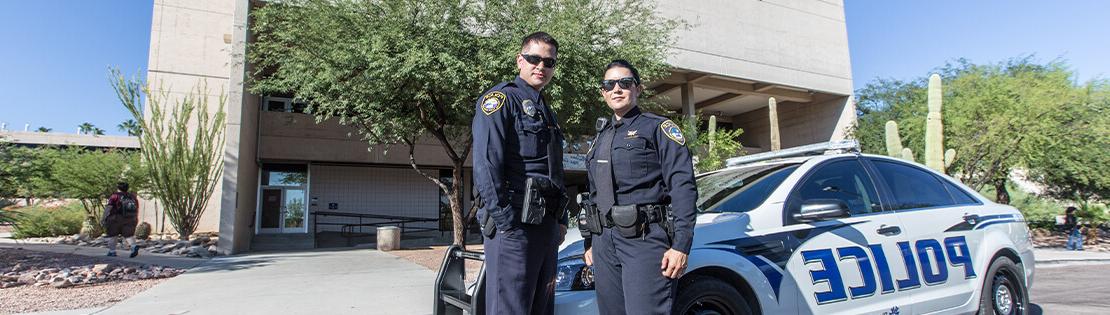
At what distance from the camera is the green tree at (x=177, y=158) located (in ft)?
45.7

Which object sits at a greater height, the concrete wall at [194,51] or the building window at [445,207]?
the concrete wall at [194,51]

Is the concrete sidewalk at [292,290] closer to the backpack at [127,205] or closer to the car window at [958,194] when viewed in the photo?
the backpack at [127,205]

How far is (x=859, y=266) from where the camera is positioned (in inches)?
131

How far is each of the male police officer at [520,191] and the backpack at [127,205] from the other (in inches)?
448

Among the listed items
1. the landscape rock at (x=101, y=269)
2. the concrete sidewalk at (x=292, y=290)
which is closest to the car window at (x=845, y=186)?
the concrete sidewalk at (x=292, y=290)

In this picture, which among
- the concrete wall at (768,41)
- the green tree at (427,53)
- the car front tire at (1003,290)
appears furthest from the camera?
the concrete wall at (768,41)

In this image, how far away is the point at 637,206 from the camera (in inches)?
98.2

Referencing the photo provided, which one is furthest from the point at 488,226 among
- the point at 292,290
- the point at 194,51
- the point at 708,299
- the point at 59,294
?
the point at 194,51

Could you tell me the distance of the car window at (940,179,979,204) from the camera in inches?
169

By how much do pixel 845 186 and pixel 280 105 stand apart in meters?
19.4

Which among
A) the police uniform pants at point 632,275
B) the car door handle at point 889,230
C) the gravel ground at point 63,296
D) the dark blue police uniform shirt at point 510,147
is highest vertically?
the dark blue police uniform shirt at point 510,147

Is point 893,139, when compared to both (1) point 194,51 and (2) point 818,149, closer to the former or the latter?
(2) point 818,149

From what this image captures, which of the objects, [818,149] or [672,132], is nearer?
[672,132]

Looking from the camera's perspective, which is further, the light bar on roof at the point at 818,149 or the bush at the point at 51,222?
the bush at the point at 51,222
